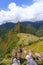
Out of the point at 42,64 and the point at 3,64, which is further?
the point at 3,64

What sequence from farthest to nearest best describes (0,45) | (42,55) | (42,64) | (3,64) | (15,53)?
1. (0,45)
2. (3,64)
3. (42,64)
4. (42,55)
5. (15,53)

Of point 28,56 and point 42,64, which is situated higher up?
point 28,56

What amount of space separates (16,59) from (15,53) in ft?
0.88

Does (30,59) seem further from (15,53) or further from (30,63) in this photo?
(15,53)

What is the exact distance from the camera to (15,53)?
30.8ft

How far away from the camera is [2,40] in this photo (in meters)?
130

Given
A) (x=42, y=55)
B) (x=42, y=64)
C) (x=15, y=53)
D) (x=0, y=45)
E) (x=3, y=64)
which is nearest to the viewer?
(x=15, y=53)

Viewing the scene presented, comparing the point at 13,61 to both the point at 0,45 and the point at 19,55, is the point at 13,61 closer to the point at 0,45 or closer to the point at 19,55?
the point at 19,55

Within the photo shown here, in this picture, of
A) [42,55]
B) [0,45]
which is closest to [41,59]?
[42,55]

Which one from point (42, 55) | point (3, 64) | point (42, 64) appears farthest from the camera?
point (3, 64)

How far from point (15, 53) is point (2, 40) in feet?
398

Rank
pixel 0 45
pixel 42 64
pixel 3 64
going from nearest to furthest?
pixel 42 64 < pixel 3 64 < pixel 0 45

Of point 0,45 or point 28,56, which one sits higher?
point 28,56

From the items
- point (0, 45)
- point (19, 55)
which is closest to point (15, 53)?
point (19, 55)
